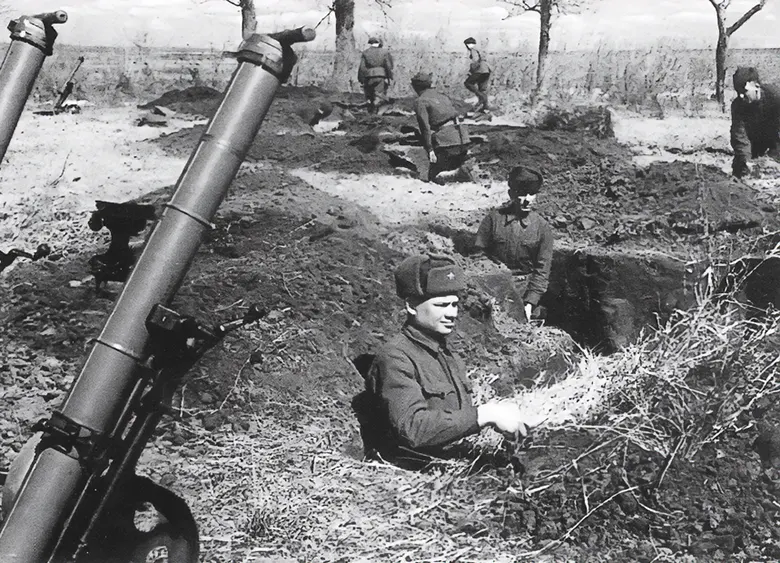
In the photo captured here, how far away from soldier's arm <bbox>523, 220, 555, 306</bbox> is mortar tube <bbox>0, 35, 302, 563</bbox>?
10.2 ft

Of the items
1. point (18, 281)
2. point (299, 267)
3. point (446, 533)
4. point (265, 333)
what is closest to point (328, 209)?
point (299, 267)

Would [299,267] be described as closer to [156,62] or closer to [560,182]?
[560,182]

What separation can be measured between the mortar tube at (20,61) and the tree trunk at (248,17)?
2335mm

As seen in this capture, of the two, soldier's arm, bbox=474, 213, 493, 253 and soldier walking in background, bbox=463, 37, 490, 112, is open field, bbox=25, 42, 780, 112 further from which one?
soldier's arm, bbox=474, 213, 493, 253

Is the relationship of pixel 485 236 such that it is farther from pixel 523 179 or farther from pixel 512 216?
pixel 523 179

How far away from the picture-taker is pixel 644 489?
9.07ft

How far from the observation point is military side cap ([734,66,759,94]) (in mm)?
6039

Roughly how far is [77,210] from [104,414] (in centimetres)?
463

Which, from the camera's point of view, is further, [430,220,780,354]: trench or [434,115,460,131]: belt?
[434,115,460,131]: belt

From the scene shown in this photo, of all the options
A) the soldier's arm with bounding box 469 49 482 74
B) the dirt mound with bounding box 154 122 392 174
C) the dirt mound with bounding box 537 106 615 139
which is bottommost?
the dirt mound with bounding box 154 122 392 174

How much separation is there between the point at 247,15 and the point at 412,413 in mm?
3754

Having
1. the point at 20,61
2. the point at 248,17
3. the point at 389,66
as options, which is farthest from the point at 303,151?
the point at 20,61

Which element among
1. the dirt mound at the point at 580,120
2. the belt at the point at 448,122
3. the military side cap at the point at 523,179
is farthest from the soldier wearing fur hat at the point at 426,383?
the dirt mound at the point at 580,120

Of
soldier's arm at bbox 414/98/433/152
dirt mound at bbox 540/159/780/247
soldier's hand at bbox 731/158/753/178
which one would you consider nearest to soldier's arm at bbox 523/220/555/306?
dirt mound at bbox 540/159/780/247
